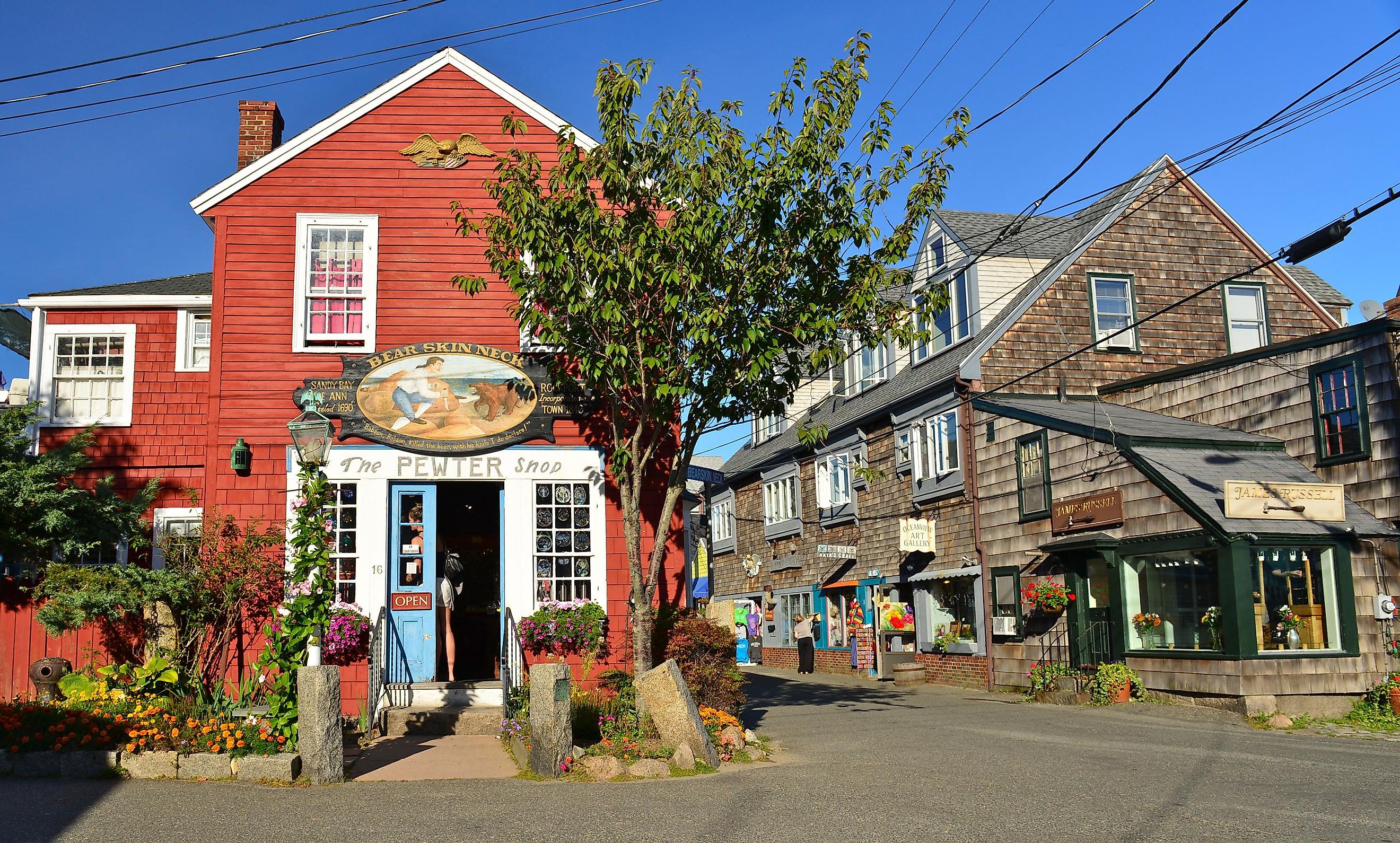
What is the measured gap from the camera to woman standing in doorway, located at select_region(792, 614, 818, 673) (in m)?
29.1

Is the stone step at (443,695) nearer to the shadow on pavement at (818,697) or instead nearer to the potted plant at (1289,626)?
the shadow on pavement at (818,697)

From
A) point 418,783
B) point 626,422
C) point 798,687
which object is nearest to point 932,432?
point 798,687

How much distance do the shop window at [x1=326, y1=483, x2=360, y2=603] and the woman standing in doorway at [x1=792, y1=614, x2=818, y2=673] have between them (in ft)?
55.3

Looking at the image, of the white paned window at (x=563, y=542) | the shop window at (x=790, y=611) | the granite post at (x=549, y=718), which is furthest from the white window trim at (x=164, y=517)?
the shop window at (x=790, y=611)

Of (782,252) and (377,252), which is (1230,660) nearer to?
(782,252)

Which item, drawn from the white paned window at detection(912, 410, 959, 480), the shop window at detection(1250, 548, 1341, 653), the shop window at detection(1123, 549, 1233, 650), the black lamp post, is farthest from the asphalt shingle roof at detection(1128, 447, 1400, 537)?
the black lamp post

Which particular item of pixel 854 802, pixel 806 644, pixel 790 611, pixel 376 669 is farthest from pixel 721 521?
pixel 854 802

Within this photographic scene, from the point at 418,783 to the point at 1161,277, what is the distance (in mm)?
19551

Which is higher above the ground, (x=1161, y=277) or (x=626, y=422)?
(x=1161, y=277)

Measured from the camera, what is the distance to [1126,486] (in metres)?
18.6

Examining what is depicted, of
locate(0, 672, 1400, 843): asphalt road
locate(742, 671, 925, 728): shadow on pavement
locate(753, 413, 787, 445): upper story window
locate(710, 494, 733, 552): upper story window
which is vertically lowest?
locate(742, 671, 925, 728): shadow on pavement

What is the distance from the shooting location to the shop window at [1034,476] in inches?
823

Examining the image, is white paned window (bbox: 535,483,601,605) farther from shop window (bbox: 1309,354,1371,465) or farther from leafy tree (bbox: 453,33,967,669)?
shop window (bbox: 1309,354,1371,465)

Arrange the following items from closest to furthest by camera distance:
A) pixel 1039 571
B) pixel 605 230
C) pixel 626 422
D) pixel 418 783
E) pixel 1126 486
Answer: pixel 418 783 → pixel 605 230 → pixel 626 422 → pixel 1126 486 → pixel 1039 571
